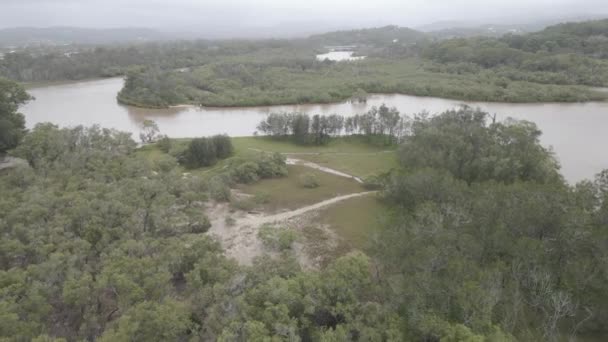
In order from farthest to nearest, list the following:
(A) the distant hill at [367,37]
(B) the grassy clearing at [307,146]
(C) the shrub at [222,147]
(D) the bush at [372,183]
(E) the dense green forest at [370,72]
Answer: (A) the distant hill at [367,37], (E) the dense green forest at [370,72], (B) the grassy clearing at [307,146], (C) the shrub at [222,147], (D) the bush at [372,183]

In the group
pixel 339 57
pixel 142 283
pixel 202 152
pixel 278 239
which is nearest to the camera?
pixel 142 283

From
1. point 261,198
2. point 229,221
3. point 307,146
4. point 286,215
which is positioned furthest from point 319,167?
point 229,221

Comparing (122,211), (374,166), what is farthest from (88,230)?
(374,166)

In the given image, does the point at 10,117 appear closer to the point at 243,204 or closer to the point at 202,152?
the point at 202,152

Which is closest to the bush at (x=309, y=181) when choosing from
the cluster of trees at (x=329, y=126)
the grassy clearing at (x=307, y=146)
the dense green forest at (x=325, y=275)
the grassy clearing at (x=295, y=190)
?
the grassy clearing at (x=295, y=190)

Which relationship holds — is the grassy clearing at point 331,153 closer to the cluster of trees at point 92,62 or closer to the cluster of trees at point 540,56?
the cluster of trees at point 92,62

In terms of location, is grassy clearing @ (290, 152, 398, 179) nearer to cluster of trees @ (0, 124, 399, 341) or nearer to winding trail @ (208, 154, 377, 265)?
winding trail @ (208, 154, 377, 265)

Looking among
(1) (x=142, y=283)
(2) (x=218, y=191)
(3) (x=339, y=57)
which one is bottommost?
(2) (x=218, y=191)
